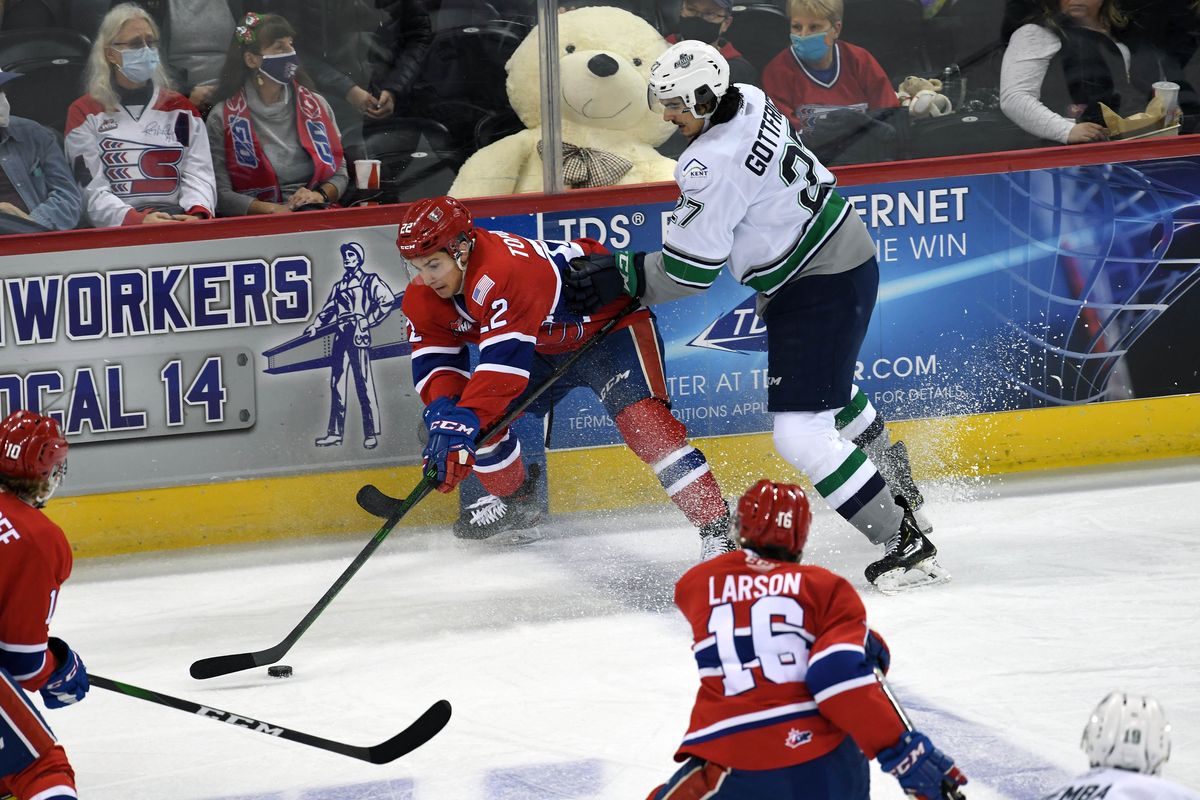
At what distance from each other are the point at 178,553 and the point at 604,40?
2001 mm

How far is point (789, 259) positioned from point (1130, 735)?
2034 mm

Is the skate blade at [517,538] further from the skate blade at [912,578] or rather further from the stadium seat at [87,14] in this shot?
the stadium seat at [87,14]

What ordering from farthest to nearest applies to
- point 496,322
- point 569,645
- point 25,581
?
1. point 496,322
2. point 569,645
3. point 25,581

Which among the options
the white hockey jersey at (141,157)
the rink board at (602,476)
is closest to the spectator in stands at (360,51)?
the white hockey jersey at (141,157)

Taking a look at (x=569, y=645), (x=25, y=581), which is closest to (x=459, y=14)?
(x=569, y=645)

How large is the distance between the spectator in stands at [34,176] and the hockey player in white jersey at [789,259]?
1.87 meters

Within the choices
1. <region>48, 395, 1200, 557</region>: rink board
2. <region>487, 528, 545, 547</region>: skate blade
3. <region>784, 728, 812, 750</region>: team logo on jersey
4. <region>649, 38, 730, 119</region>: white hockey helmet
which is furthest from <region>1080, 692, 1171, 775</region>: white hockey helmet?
<region>48, 395, 1200, 557</region>: rink board

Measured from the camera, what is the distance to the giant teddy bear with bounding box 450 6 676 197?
440 centimetres

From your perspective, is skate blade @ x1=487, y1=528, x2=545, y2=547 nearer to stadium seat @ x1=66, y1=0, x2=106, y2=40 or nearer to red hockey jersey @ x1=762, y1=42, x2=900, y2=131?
red hockey jersey @ x1=762, y1=42, x2=900, y2=131

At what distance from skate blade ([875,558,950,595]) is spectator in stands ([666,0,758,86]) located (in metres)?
1.68

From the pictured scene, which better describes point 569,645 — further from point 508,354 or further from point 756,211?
point 756,211

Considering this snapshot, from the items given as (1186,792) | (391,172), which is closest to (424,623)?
(391,172)

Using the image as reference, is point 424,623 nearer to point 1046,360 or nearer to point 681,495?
point 681,495

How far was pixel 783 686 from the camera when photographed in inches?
71.9
